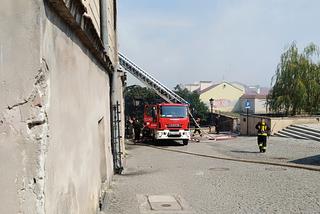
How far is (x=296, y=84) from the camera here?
138 feet

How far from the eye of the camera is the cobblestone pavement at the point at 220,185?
10.3 metres

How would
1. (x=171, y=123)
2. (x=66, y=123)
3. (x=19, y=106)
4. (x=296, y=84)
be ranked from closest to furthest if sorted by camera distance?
(x=19, y=106), (x=66, y=123), (x=171, y=123), (x=296, y=84)

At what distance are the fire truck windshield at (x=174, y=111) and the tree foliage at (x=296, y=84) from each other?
15314 mm

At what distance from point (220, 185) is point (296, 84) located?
30655mm

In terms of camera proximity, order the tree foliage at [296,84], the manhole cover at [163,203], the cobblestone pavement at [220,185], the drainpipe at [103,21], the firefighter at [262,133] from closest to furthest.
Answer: the manhole cover at [163,203] < the cobblestone pavement at [220,185] < the drainpipe at [103,21] < the firefighter at [262,133] < the tree foliage at [296,84]

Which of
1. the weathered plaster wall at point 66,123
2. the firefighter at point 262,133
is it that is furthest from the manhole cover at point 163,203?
the firefighter at point 262,133

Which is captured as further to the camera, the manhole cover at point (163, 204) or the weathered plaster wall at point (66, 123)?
the manhole cover at point (163, 204)

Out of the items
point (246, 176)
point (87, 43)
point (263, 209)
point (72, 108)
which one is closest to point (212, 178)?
point (246, 176)

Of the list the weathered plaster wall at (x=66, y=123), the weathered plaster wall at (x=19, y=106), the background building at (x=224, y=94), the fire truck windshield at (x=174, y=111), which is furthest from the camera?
the background building at (x=224, y=94)

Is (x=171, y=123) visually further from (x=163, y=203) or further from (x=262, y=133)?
(x=163, y=203)

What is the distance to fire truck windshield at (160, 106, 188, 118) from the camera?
98.9ft

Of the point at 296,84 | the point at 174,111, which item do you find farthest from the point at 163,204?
the point at 296,84

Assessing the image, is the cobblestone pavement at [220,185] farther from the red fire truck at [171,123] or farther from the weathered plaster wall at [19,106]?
the red fire truck at [171,123]

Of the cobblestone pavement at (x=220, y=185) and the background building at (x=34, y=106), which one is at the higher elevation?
the background building at (x=34, y=106)
